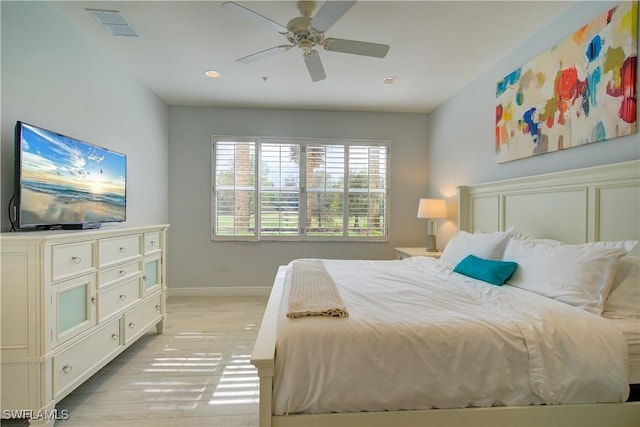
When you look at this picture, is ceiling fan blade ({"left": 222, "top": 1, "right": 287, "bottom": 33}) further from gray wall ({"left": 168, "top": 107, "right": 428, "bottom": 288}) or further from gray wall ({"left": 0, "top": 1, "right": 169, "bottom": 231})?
gray wall ({"left": 168, "top": 107, "right": 428, "bottom": 288})

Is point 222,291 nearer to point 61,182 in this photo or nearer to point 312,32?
point 61,182

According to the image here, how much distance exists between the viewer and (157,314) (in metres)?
2.86

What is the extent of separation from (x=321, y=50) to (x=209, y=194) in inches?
101

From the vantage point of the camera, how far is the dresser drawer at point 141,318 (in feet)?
7.72

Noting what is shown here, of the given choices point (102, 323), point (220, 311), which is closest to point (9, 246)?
point (102, 323)

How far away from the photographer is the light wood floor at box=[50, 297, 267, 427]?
177 centimetres

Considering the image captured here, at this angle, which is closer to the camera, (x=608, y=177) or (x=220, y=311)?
(x=608, y=177)

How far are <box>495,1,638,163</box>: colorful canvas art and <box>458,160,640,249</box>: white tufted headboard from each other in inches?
10.1

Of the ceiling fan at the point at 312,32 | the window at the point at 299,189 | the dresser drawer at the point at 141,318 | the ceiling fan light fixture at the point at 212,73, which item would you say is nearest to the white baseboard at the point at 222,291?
the window at the point at 299,189

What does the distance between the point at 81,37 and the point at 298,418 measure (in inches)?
130

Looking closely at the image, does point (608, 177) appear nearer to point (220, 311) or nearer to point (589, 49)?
point (589, 49)

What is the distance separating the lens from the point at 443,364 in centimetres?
132

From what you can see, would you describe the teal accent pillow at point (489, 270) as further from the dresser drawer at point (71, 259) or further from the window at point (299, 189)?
the dresser drawer at point (71, 259)

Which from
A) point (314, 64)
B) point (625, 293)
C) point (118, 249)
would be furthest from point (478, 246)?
point (118, 249)
